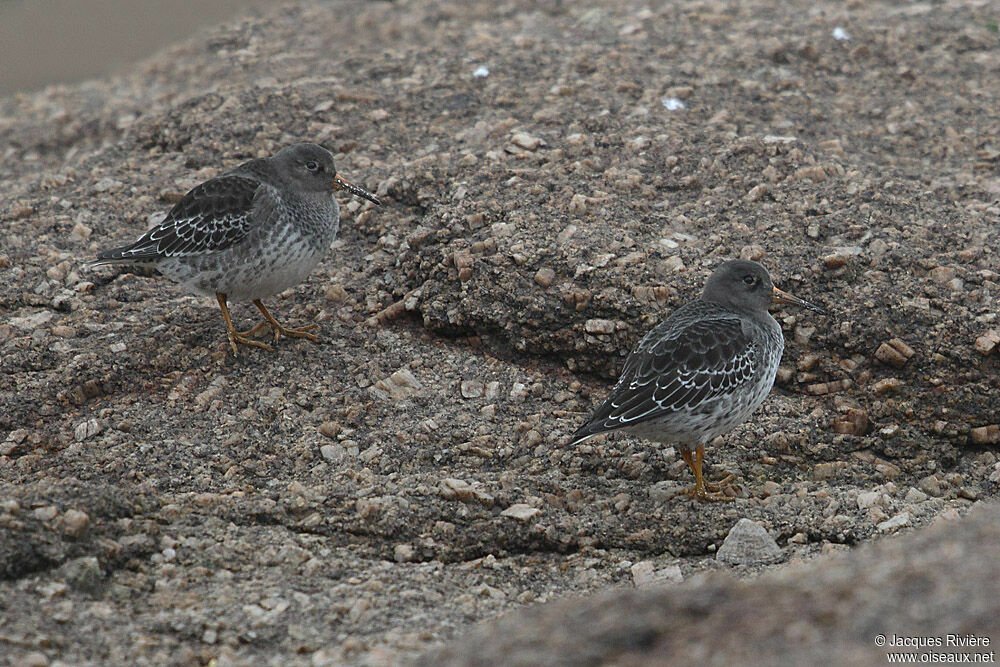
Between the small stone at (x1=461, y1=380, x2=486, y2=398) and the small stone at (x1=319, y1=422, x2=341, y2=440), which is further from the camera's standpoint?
the small stone at (x1=461, y1=380, x2=486, y2=398)

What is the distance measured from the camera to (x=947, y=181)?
7.41 metres

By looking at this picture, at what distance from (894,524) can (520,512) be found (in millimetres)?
1849

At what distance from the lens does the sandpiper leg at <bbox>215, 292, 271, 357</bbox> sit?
252 inches

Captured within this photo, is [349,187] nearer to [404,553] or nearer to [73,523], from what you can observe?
[404,553]

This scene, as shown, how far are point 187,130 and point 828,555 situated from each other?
6.25 m

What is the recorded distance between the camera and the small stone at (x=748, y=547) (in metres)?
4.93

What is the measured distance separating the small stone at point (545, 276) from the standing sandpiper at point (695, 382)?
2.75 feet

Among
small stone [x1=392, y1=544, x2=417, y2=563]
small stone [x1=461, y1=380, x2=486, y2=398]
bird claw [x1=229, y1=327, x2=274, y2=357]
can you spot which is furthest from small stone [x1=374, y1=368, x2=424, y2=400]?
small stone [x1=392, y1=544, x2=417, y2=563]

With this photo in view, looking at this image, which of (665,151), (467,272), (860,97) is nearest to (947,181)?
(860,97)

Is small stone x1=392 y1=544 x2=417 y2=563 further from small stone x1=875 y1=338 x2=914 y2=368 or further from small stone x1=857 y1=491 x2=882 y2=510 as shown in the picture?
small stone x1=875 y1=338 x2=914 y2=368

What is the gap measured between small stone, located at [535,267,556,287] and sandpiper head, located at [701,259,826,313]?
1.02 m

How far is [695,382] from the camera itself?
5480mm

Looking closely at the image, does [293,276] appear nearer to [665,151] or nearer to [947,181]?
[665,151]

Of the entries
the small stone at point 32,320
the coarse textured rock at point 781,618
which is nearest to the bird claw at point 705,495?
the coarse textured rock at point 781,618
